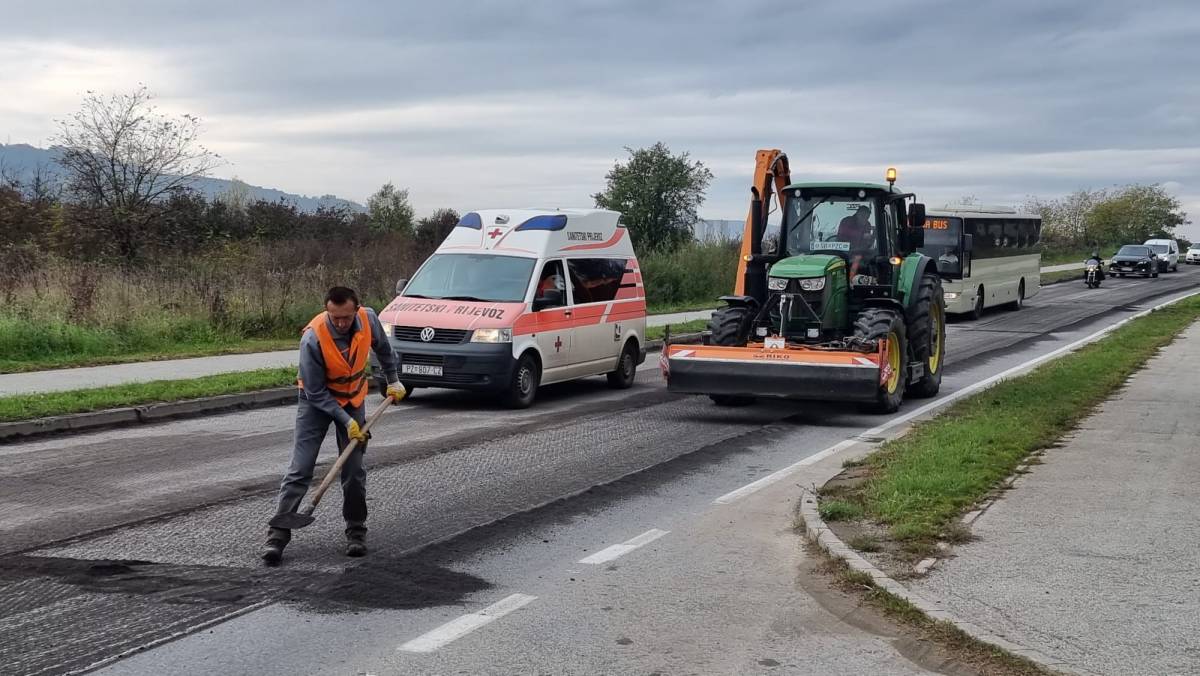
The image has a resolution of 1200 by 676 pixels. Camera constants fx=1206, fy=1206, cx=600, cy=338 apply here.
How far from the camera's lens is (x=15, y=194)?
26328mm

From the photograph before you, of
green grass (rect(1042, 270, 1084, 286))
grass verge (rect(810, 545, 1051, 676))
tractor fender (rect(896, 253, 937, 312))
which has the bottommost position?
green grass (rect(1042, 270, 1084, 286))

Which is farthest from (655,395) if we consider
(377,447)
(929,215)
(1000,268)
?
(1000,268)

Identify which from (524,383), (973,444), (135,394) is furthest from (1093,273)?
(135,394)

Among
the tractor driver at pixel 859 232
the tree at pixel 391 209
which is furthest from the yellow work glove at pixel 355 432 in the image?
the tree at pixel 391 209

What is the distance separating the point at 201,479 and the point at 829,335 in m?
7.81

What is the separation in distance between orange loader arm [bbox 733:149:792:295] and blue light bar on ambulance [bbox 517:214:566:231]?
2570mm

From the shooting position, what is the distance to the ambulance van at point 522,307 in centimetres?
1434

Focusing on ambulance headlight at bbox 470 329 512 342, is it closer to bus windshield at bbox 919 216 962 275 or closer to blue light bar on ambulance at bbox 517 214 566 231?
blue light bar on ambulance at bbox 517 214 566 231

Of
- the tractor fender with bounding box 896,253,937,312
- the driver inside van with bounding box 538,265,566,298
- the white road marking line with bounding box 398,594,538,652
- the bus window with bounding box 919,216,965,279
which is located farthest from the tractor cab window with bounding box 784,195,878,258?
the bus window with bounding box 919,216,965,279

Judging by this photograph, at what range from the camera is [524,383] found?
14742 millimetres

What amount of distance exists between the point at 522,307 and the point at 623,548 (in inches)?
294

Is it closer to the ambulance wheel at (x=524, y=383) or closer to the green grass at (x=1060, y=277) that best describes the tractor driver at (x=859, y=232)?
the ambulance wheel at (x=524, y=383)

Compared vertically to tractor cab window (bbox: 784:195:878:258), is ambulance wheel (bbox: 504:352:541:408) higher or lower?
lower

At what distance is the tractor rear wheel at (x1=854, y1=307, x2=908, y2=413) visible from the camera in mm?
14031
